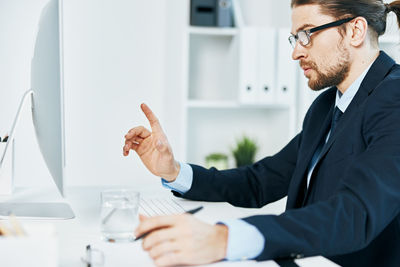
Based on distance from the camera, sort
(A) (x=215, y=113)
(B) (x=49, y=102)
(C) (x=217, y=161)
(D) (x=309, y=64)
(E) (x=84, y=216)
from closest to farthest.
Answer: (B) (x=49, y=102) < (E) (x=84, y=216) < (D) (x=309, y=64) < (C) (x=217, y=161) < (A) (x=215, y=113)

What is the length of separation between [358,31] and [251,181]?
543mm

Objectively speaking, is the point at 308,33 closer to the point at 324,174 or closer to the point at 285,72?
the point at 324,174

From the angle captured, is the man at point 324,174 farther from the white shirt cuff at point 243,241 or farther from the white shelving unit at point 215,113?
the white shelving unit at point 215,113

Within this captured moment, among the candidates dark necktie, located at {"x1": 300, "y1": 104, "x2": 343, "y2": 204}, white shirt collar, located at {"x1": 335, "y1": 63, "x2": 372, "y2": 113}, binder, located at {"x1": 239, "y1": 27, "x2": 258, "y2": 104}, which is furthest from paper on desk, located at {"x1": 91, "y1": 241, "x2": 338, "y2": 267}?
binder, located at {"x1": 239, "y1": 27, "x2": 258, "y2": 104}

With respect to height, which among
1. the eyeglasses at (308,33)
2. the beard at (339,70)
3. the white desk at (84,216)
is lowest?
the white desk at (84,216)

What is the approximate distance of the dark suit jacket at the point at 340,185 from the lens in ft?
2.72

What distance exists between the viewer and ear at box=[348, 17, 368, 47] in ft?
4.26

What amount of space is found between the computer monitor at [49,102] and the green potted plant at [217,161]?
162cm

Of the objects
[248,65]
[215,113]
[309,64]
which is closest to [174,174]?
[309,64]

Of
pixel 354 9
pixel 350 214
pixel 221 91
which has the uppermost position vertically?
pixel 354 9

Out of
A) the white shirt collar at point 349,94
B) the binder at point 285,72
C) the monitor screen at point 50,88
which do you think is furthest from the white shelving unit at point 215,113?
the monitor screen at point 50,88

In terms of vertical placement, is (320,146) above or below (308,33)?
below

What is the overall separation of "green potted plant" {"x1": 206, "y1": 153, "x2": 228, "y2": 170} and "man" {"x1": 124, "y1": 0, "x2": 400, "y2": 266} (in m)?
1.30

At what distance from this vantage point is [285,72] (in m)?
2.71
